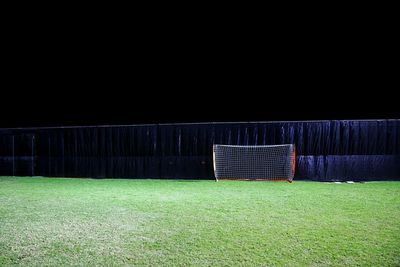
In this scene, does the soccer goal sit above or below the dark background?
below

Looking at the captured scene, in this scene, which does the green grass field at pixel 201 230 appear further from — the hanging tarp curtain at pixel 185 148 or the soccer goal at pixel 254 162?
the soccer goal at pixel 254 162

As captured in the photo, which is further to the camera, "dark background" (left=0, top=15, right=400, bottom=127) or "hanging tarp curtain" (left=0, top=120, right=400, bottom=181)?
"dark background" (left=0, top=15, right=400, bottom=127)

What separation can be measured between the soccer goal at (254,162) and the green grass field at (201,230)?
3600 mm

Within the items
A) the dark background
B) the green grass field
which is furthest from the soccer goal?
the dark background

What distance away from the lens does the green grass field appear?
3373 millimetres

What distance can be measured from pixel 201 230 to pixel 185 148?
7335mm

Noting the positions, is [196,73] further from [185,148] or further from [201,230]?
[201,230]

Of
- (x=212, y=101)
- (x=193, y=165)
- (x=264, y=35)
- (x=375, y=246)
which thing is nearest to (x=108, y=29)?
(x=212, y=101)

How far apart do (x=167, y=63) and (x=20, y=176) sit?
883cm

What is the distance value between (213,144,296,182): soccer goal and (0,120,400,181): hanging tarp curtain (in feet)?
0.91

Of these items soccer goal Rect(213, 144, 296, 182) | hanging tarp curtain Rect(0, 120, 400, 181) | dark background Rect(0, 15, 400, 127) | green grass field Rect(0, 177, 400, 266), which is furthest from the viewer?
dark background Rect(0, 15, 400, 127)

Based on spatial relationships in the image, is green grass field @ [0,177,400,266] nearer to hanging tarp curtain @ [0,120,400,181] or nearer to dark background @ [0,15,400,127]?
hanging tarp curtain @ [0,120,400,181]

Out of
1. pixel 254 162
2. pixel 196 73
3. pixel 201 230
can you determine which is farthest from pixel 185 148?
pixel 201 230

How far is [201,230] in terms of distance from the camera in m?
4.40
